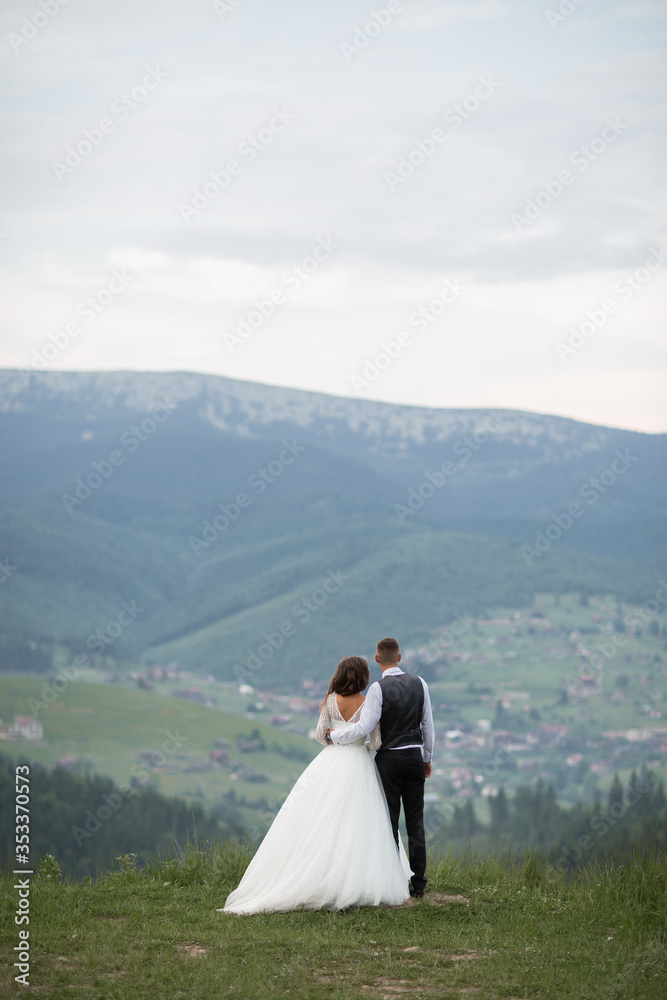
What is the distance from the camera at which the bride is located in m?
7.62

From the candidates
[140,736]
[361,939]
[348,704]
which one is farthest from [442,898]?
[140,736]

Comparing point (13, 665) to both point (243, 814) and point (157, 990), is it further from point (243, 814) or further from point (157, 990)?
point (157, 990)

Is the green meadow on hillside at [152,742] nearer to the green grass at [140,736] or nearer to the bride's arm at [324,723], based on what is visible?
the green grass at [140,736]

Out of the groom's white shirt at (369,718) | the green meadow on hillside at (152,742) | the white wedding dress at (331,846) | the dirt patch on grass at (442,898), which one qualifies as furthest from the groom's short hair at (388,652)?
the green meadow on hillside at (152,742)

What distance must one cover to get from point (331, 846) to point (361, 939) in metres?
0.88

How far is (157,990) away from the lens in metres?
5.93

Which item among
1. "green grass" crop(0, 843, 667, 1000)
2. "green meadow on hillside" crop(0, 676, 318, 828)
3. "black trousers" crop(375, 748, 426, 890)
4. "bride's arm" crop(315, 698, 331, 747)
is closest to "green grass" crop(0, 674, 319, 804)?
"green meadow on hillside" crop(0, 676, 318, 828)

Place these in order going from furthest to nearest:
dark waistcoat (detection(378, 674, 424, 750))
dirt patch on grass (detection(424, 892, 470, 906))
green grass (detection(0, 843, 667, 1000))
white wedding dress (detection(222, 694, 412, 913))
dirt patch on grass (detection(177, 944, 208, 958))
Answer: dirt patch on grass (detection(424, 892, 470, 906)) < dark waistcoat (detection(378, 674, 424, 750)) < white wedding dress (detection(222, 694, 412, 913)) < dirt patch on grass (detection(177, 944, 208, 958)) < green grass (detection(0, 843, 667, 1000))

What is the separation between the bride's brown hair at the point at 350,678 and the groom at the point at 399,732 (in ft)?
0.55

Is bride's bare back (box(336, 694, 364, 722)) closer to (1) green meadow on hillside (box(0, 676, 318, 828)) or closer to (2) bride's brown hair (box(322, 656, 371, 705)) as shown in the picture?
(2) bride's brown hair (box(322, 656, 371, 705))

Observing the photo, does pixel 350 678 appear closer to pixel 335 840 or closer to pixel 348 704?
pixel 348 704

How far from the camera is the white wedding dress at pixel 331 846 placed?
300 inches

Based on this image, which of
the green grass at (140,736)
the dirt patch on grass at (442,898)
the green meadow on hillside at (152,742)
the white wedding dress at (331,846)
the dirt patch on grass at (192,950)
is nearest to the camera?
the dirt patch on grass at (192,950)

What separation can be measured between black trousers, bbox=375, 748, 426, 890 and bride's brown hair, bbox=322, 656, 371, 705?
23.4 inches
